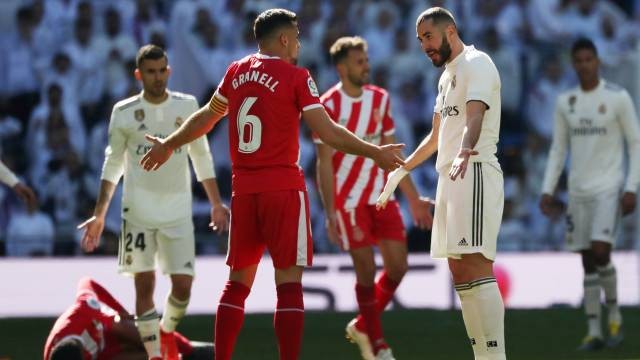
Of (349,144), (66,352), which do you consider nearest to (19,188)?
(66,352)

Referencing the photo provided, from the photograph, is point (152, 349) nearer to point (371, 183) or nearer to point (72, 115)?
point (371, 183)

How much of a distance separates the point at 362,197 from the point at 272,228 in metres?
2.39

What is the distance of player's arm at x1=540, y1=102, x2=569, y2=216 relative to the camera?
10508mm

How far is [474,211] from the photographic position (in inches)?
283

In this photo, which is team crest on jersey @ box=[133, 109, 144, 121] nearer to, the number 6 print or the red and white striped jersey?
the red and white striped jersey

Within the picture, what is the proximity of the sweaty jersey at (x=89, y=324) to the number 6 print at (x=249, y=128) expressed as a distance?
6.42ft

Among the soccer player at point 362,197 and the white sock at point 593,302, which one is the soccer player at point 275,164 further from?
→ the white sock at point 593,302

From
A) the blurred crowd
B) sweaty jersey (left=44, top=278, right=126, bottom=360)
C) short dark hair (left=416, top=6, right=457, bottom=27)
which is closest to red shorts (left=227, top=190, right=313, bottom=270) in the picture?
short dark hair (left=416, top=6, right=457, bottom=27)

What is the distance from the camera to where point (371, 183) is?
9.64 meters

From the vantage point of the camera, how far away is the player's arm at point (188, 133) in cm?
752

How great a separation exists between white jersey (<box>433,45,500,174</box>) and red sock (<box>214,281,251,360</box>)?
1405 mm

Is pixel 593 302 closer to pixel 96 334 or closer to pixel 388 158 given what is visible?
pixel 388 158

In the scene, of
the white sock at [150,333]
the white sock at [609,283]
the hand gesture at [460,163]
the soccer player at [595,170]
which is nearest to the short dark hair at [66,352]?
the white sock at [150,333]

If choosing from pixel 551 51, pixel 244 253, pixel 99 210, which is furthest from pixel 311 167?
pixel 244 253
